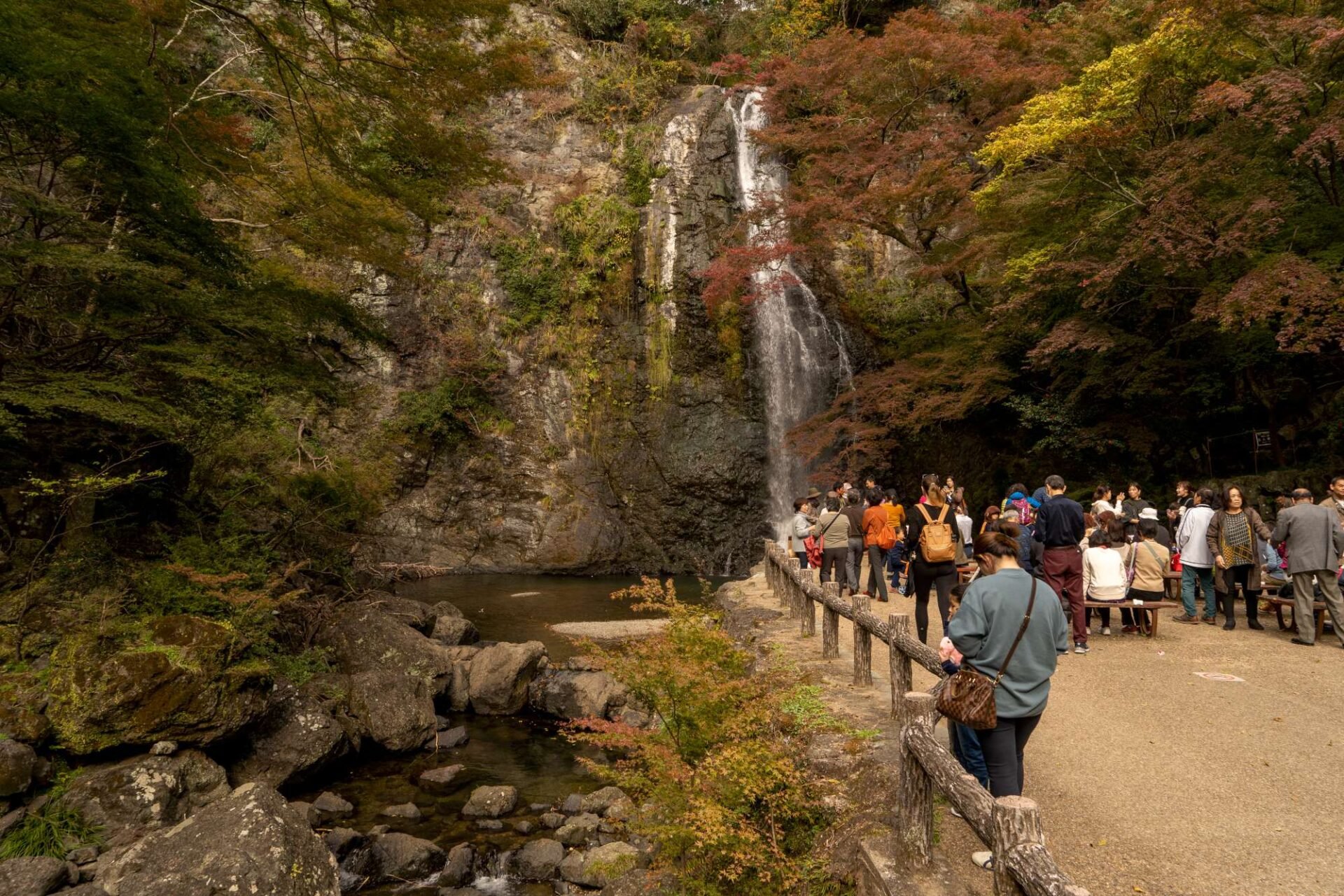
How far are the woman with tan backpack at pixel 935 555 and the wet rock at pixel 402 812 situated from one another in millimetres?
5539

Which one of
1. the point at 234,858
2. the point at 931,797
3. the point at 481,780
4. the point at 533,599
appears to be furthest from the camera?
the point at 533,599

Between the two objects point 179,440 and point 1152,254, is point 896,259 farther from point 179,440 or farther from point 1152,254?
point 179,440

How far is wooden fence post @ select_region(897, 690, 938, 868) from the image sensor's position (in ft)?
11.6

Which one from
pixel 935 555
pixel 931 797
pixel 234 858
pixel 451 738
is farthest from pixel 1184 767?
pixel 451 738

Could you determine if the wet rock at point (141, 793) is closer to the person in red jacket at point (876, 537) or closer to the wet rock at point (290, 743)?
the wet rock at point (290, 743)

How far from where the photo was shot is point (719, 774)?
421 centimetres

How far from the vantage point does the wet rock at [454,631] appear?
11.9 metres

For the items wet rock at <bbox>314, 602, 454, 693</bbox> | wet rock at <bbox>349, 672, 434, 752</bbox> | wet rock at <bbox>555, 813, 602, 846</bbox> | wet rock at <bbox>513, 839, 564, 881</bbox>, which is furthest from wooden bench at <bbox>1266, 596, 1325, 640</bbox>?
wet rock at <bbox>314, 602, 454, 693</bbox>

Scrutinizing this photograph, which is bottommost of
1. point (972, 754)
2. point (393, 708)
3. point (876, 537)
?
point (393, 708)

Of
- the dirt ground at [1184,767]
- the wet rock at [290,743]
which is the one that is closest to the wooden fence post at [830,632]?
the dirt ground at [1184,767]

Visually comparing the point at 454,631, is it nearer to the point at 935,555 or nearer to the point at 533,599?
the point at 533,599

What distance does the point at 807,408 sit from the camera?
820 inches

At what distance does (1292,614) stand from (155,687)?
12.4 m

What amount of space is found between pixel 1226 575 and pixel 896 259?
16583 millimetres
